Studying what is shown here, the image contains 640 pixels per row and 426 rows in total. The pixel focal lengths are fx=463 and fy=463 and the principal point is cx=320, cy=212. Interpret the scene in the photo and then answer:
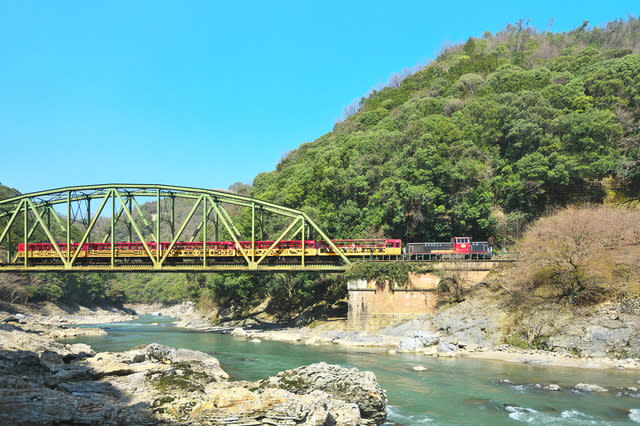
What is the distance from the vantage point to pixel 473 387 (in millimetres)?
21438

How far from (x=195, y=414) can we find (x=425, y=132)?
1795 inches

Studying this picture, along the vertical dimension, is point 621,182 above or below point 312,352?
above

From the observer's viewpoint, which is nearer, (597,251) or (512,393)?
(512,393)

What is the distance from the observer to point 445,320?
3759 centimetres

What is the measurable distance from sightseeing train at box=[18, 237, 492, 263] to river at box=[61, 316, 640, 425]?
42.4 feet

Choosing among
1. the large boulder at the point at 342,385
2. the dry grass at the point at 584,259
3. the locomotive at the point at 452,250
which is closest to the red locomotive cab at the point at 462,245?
the locomotive at the point at 452,250

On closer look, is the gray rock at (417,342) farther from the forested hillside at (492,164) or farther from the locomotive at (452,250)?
the forested hillside at (492,164)

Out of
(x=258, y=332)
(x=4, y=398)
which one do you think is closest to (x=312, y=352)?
(x=258, y=332)

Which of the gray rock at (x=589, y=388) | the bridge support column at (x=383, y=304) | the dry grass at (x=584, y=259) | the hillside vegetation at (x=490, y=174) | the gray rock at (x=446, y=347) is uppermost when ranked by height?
the hillside vegetation at (x=490, y=174)

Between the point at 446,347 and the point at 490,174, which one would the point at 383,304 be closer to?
the point at 446,347

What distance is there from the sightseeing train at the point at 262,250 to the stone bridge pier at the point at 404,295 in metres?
3.07

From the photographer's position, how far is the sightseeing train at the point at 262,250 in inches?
1748

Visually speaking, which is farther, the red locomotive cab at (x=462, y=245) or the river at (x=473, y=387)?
the red locomotive cab at (x=462, y=245)

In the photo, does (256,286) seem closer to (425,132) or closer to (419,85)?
(425,132)
